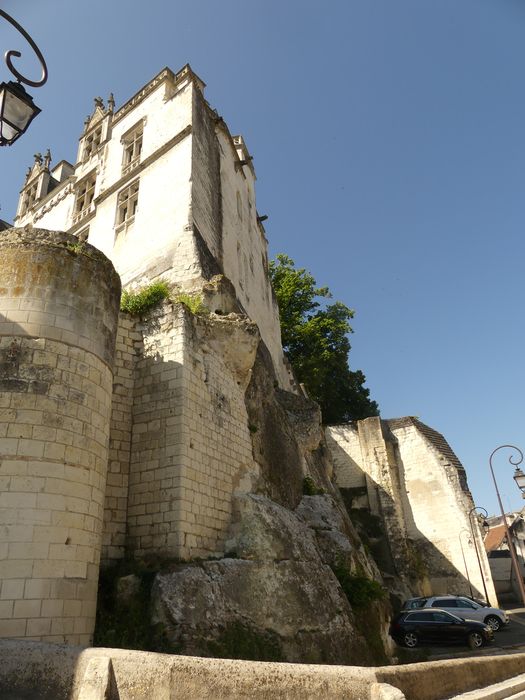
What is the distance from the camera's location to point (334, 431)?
25.8 meters

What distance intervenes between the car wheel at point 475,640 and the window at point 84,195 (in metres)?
19.6

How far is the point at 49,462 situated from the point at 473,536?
20418mm

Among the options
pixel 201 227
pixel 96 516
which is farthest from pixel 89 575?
pixel 201 227

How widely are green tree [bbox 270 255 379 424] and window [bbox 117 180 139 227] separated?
43.6 ft

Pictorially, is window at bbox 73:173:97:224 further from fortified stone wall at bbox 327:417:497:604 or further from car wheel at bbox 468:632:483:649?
car wheel at bbox 468:632:483:649

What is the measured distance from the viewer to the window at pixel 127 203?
17531 millimetres

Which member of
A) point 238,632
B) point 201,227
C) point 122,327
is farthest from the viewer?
point 201,227

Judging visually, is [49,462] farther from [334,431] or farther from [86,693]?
[334,431]

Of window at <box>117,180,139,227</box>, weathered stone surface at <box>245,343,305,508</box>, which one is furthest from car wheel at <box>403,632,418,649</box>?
window at <box>117,180,139,227</box>

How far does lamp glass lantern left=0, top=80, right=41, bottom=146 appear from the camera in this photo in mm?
5031

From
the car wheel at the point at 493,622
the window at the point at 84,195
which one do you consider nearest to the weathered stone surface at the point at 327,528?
the car wheel at the point at 493,622

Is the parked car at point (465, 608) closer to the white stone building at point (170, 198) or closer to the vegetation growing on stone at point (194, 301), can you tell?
the white stone building at point (170, 198)

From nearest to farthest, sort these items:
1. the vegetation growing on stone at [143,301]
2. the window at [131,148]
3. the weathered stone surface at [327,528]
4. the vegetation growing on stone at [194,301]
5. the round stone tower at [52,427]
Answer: the round stone tower at [52,427], the vegetation growing on stone at [143,301], the vegetation growing on stone at [194,301], the weathered stone surface at [327,528], the window at [131,148]

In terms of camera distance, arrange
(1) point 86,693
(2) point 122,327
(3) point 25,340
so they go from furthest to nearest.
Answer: (2) point 122,327
(3) point 25,340
(1) point 86,693
